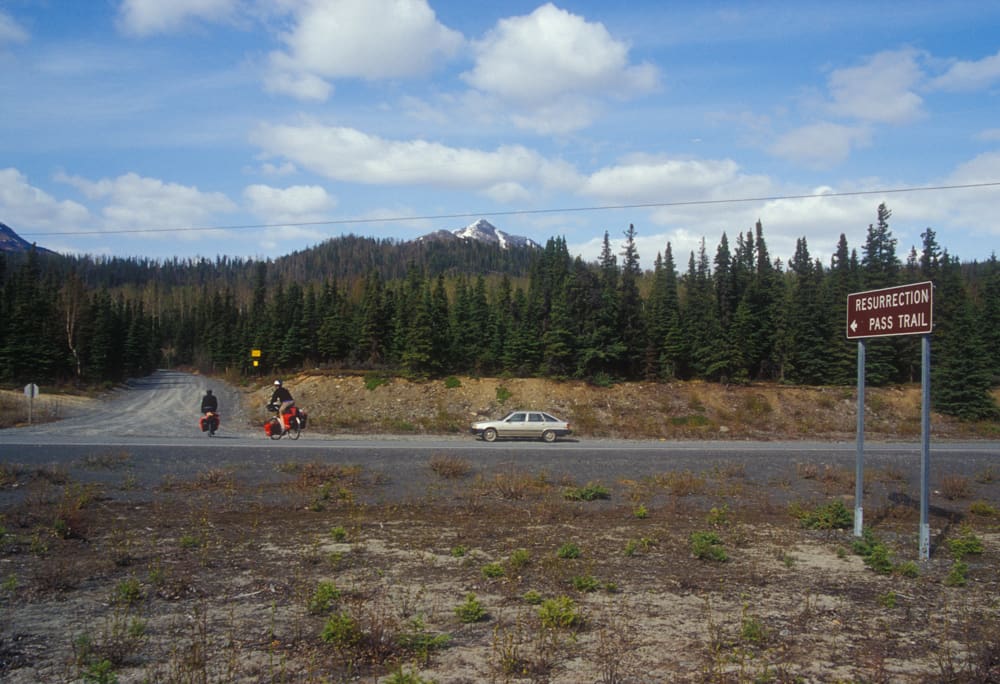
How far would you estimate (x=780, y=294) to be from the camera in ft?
212

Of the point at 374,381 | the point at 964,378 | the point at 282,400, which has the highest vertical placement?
the point at 964,378

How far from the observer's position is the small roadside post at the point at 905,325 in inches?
386

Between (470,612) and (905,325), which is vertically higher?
(905,325)

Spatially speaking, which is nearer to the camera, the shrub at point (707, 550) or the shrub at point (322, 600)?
the shrub at point (322, 600)

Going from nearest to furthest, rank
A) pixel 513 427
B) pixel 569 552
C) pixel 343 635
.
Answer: pixel 343 635, pixel 569 552, pixel 513 427

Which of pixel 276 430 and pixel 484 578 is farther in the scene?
pixel 276 430

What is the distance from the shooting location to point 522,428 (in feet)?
99.1

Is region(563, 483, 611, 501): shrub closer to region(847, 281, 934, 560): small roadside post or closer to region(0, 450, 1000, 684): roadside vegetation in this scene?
region(0, 450, 1000, 684): roadside vegetation

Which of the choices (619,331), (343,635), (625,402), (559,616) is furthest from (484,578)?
(619,331)

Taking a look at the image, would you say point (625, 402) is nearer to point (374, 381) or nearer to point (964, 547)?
point (374, 381)

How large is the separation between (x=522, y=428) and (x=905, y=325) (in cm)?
2107

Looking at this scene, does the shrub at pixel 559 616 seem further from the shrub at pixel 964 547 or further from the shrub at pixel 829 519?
the shrub at pixel 829 519

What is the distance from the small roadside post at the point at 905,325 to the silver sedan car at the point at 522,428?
62.7 feet

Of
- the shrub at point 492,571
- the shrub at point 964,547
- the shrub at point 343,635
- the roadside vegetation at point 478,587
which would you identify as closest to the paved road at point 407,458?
the roadside vegetation at point 478,587
